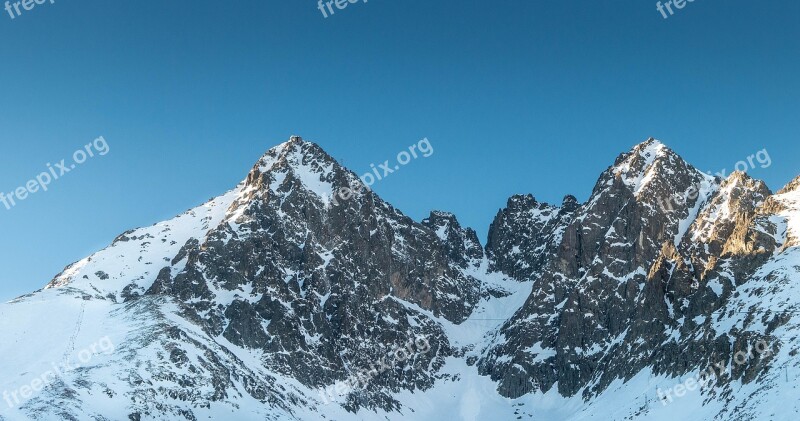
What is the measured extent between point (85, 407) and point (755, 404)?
102500 millimetres

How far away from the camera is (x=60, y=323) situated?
639 ft

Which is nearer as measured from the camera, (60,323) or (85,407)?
(85,407)

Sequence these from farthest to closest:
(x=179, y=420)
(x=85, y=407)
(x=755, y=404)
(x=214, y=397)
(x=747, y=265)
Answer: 1. (x=747, y=265)
2. (x=214, y=397)
3. (x=179, y=420)
4. (x=85, y=407)
5. (x=755, y=404)

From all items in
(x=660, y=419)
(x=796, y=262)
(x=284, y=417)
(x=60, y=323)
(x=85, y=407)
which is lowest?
(x=660, y=419)

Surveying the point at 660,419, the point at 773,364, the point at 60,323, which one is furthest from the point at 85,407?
the point at 773,364

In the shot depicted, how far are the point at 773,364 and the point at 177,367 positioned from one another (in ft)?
342

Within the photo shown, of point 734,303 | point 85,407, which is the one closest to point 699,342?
point 734,303

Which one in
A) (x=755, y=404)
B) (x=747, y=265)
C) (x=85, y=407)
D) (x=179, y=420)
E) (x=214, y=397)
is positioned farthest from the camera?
(x=747, y=265)

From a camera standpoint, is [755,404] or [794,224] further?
[794,224]

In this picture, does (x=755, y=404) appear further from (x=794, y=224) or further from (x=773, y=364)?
(x=794, y=224)

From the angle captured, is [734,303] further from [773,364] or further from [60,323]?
[60,323]

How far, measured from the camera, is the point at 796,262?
172m

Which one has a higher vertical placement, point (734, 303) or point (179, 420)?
point (179, 420)

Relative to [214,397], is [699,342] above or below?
below
